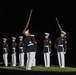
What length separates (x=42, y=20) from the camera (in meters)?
19.4

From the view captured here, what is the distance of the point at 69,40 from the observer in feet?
58.9

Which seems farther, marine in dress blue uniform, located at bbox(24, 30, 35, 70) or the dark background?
the dark background

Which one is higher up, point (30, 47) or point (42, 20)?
point (42, 20)

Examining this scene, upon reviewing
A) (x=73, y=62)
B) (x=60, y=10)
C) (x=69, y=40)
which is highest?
(x=60, y=10)

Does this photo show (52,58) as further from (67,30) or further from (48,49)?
(48,49)

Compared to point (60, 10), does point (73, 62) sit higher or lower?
lower

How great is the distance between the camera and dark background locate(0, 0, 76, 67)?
58.9ft

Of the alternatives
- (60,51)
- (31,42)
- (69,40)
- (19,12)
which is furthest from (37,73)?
(19,12)

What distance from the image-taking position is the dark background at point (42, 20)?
17.9 meters

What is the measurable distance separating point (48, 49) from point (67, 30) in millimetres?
2636

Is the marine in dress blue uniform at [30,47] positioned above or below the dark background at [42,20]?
below

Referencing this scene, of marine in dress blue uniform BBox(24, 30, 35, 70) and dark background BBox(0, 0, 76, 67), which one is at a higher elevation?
dark background BBox(0, 0, 76, 67)

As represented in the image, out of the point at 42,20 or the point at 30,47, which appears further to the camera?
the point at 42,20

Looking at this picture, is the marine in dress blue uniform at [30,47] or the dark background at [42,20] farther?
the dark background at [42,20]
